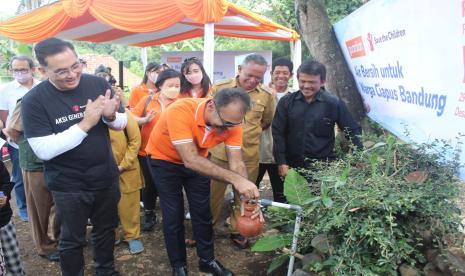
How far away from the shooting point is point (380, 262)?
2.00 m

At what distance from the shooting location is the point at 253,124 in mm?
3561

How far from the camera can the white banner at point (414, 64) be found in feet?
6.86

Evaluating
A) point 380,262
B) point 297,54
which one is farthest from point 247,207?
point 297,54

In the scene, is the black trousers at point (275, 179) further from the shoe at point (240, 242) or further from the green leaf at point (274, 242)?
the green leaf at point (274, 242)

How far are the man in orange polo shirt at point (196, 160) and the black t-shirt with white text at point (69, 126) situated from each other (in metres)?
0.43

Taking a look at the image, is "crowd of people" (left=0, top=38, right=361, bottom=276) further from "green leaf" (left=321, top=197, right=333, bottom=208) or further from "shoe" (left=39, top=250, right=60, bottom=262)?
"green leaf" (left=321, top=197, right=333, bottom=208)

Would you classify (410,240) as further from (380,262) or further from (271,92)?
(271,92)

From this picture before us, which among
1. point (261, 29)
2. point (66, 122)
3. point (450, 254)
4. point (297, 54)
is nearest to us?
point (450, 254)

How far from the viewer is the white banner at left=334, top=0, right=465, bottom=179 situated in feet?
6.86

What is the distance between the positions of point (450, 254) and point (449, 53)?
43.4 inches

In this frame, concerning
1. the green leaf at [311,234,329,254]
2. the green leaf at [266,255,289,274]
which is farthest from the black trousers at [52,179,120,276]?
the green leaf at [311,234,329,254]

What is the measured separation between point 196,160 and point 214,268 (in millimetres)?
1072

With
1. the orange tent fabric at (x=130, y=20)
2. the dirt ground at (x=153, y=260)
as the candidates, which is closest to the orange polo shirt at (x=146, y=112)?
the dirt ground at (x=153, y=260)

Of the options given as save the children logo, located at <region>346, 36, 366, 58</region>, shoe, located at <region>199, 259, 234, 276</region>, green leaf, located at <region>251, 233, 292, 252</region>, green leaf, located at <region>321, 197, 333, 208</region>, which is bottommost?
shoe, located at <region>199, 259, 234, 276</region>
